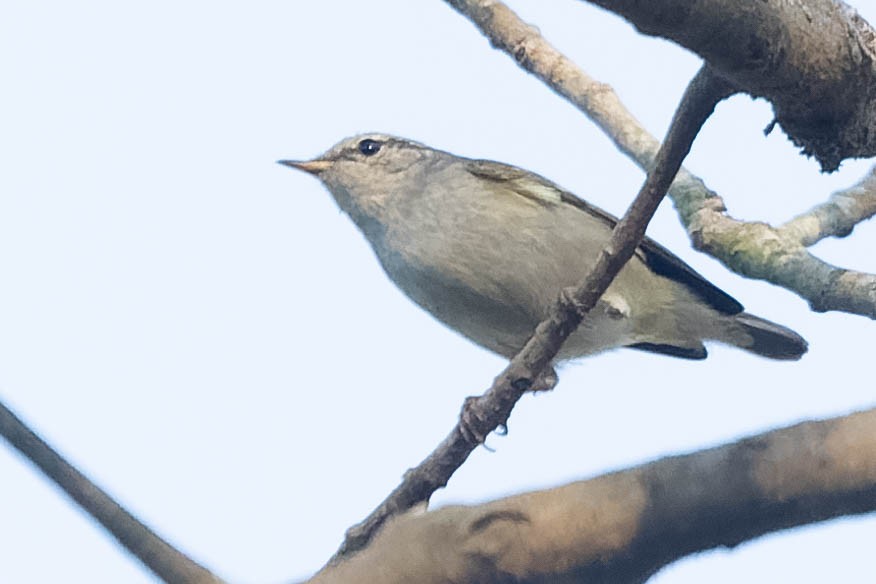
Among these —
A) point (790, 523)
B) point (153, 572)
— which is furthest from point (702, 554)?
point (153, 572)

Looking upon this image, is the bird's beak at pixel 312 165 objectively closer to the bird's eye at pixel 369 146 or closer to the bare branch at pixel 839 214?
the bird's eye at pixel 369 146

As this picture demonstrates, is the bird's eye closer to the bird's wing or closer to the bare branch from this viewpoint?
the bird's wing

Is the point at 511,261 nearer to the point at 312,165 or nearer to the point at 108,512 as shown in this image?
the point at 312,165

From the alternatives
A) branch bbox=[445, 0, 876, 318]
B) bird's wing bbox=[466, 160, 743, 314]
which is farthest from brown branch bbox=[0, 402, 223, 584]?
bird's wing bbox=[466, 160, 743, 314]

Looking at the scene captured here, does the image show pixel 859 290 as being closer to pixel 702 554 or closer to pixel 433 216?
pixel 433 216

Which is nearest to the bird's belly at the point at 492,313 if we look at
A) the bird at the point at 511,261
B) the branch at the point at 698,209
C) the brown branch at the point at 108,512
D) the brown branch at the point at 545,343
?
the bird at the point at 511,261

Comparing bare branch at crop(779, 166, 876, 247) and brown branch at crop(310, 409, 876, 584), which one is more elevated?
bare branch at crop(779, 166, 876, 247)

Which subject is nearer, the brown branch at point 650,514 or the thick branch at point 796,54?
the brown branch at point 650,514

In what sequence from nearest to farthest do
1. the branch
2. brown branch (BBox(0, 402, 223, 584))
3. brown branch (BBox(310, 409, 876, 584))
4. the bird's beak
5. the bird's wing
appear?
brown branch (BBox(310, 409, 876, 584))
brown branch (BBox(0, 402, 223, 584))
the branch
the bird's wing
the bird's beak
